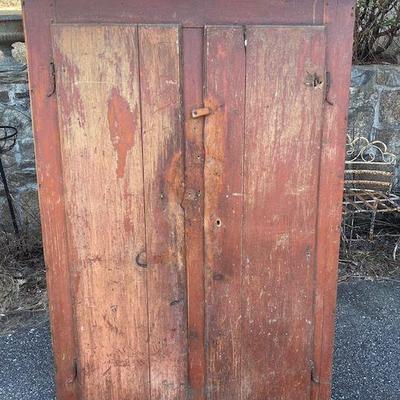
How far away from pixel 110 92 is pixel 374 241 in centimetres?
302

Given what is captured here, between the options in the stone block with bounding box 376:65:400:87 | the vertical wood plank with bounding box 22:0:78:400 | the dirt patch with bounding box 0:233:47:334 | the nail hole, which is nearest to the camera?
the vertical wood plank with bounding box 22:0:78:400

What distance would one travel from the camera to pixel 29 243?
415cm

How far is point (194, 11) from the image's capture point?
1889 millimetres

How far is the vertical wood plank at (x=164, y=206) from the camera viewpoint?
1.91m

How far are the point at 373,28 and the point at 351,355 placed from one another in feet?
8.81

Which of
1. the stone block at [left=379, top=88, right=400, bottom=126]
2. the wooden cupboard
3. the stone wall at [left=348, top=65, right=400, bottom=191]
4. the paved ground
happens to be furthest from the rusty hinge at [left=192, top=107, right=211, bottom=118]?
the stone block at [left=379, top=88, right=400, bottom=126]

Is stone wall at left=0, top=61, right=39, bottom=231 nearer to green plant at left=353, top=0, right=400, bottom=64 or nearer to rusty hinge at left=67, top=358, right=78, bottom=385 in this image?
rusty hinge at left=67, top=358, right=78, bottom=385

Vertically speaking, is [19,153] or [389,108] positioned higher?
[389,108]

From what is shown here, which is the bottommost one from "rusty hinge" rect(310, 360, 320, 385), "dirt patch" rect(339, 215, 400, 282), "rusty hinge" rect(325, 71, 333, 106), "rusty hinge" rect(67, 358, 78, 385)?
"dirt patch" rect(339, 215, 400, 282)

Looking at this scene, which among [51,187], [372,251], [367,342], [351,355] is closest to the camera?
[51,187]

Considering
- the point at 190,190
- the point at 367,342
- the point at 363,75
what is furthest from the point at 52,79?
the point at 363,75

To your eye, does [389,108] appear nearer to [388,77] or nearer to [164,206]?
[388,77]

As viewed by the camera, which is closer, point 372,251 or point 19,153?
point 19,153

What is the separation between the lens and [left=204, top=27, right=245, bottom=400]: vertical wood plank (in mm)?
1924
